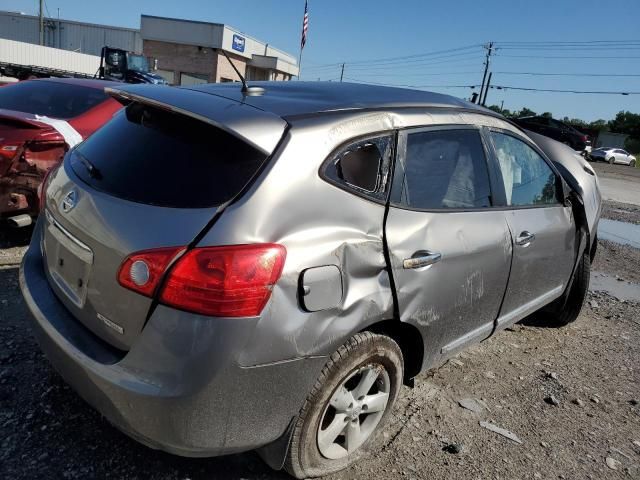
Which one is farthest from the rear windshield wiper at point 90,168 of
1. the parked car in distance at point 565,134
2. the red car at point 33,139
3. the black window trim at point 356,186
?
the parked car in distance at point 565,134

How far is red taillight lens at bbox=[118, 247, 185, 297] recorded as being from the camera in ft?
5.76

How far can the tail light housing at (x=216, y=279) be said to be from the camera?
1.73 m

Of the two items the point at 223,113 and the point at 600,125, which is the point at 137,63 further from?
the point at 600,125

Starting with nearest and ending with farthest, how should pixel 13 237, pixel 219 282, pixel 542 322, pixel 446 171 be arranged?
pixel 219 282
pixel 446 171
pixel 542 322
pixel 13 237

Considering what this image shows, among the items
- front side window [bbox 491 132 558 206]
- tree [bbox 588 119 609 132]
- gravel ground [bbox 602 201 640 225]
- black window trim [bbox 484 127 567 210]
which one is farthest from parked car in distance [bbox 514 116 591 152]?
tree [bbox 588 119 609 132]

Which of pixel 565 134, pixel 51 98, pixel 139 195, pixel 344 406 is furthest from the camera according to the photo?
pixel 565 134

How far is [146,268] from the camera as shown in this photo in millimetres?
1785

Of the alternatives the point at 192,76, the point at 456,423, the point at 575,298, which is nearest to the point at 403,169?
the point at 456,423

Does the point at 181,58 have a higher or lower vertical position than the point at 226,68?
higher

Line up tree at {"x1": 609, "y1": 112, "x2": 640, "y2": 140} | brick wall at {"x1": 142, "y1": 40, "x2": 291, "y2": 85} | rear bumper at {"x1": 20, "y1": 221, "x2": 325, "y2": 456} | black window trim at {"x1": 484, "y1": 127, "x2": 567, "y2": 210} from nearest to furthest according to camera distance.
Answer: rear bumper at {"x1": 20, "y1": 221, "x2": 325, "y2": 456}
black window trim at {"x1": 484, "y1": 127, "x2": 567, "y2": 210}
brick wall at {"x1": 142, "y1": 40, "x2": 291, "y2": 85}
tree at {"x1": 609, "y1": 112, "x2": 640, "y2": 140}

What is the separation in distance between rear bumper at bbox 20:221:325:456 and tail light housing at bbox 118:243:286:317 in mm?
47

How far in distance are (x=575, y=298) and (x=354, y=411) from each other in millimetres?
2936

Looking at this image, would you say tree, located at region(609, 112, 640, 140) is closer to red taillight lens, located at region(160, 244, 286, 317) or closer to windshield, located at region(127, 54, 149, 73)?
windshield, located at region(127, 54, 149, 73)

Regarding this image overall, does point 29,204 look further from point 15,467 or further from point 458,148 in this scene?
point 458,148
